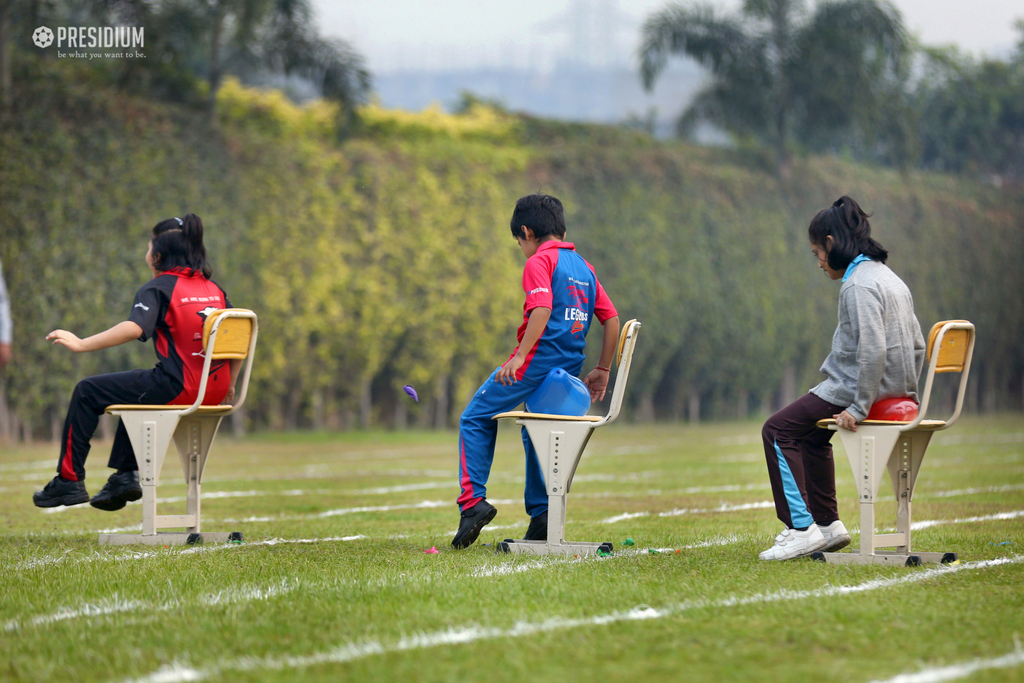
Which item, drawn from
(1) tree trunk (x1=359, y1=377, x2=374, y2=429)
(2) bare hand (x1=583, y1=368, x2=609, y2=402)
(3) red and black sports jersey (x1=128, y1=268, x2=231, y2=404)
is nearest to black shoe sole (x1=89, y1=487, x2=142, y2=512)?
(3) red and black sports jersey (x1=128, y1=268, x2=231, y2=404)

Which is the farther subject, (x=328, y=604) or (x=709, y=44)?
(x=709, y=44)

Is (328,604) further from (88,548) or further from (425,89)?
(425,89)

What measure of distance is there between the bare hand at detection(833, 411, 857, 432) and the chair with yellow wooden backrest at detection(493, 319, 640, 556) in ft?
3.26

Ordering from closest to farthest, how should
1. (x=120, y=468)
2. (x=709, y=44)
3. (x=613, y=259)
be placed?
(x=120, y=468), (x=613, y=259), (x=709, y=44)

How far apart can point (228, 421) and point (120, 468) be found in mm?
11444

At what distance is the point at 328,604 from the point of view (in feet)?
12.8

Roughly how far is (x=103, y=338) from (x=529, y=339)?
7.01 ft

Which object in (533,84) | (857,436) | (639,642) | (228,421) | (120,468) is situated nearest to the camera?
(639,642)

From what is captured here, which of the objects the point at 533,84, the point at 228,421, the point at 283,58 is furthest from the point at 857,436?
the point at 533,84

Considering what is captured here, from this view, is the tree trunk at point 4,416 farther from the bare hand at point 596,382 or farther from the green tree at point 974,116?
the green tree at point 974,116

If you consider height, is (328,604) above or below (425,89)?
below

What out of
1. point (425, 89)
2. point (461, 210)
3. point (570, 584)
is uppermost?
point (425, 89)

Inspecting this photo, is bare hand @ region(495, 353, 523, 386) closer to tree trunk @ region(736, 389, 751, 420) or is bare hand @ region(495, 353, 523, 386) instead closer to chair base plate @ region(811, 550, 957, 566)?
chair base plate @ region(811, 550, 957, 566)

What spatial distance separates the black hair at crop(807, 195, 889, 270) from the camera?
5.06 metres
